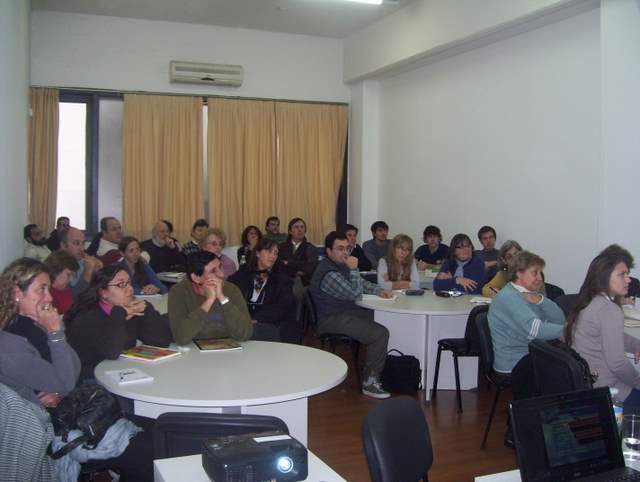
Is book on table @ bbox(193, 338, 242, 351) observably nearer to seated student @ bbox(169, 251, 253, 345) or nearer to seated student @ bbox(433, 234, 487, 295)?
seated student @ bbox(169, 251, 253, 345)

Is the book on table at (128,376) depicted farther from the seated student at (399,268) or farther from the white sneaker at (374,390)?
the seated student at (399,268)

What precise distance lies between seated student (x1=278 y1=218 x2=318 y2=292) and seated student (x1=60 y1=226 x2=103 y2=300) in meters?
2.62

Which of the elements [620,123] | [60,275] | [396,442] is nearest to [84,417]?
[396,442]

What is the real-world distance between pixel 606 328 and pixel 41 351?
280 cm

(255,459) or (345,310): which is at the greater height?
(255,459)

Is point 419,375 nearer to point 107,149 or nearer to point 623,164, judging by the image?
point 623,164

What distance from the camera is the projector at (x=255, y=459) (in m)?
1.88

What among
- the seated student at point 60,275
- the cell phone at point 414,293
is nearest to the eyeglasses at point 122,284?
the seated student at point 60,275

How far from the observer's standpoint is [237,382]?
3.16 metres

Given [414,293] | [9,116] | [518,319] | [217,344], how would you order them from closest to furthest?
[217,344] < [518,319] < [9,116] < [414,293]

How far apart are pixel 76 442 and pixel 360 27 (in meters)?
8.08

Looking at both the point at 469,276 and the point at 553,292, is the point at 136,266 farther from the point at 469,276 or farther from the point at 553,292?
the point at 553,292

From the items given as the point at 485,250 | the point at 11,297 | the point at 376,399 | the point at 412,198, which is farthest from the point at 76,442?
the point at 412,198

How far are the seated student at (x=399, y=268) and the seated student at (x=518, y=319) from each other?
76.7 inches
